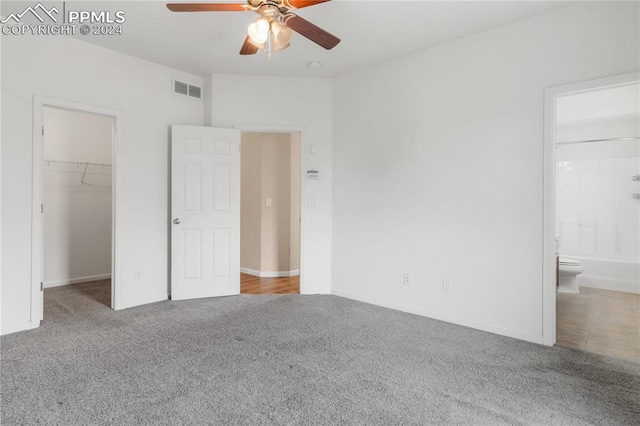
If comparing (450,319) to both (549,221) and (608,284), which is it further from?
(608,284)

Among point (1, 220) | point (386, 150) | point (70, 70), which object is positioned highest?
point (70, 70)

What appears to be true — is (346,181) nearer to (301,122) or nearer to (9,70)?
(301,122)

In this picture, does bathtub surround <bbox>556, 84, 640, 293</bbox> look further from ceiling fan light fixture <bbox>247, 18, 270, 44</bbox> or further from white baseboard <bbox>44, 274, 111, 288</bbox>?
white baseboard <bbox>44, 274, 111, 288</bbox>

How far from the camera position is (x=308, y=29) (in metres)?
2.37

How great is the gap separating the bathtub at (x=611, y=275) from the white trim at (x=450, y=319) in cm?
296

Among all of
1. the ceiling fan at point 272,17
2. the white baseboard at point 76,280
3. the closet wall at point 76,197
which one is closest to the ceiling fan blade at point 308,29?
the ceiling fan at point 272,17

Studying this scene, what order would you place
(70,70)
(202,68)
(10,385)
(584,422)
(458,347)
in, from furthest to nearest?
(202,68), (70,70), (458,347), (10,385), (584,422)

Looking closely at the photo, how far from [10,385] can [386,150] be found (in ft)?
12.1

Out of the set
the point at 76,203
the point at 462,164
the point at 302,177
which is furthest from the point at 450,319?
the point at 76,203

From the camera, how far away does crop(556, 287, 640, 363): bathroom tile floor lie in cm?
283

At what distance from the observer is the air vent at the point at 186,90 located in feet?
13.6

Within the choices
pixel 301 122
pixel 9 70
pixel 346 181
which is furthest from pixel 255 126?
pixel 9 70

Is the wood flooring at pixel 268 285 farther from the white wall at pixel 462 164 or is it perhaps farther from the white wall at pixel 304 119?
the white wall at pixel 462 164

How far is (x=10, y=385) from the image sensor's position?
6.97 ft
